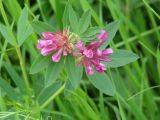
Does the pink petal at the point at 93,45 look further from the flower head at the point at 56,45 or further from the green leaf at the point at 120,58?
the green leaf at the point at 120,58

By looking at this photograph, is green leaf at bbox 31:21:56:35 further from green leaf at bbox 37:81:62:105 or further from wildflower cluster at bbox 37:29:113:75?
green leaf at bbox 37:81:62:105

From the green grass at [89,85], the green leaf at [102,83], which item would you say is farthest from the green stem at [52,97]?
the green leaf at [102,83]

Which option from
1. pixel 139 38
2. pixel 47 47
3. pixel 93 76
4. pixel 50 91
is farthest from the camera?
pixel 139 38

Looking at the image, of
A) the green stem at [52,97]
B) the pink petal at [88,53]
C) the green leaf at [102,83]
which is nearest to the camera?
the pink petal at [88,53]

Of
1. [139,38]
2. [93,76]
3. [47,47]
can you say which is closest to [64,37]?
[47,47]

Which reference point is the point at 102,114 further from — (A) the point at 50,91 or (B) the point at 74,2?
(B) the point at 74,2

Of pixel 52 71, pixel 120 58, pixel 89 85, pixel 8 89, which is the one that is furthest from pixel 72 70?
pixel 89 85

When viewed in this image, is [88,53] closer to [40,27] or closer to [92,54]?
[92,54]
